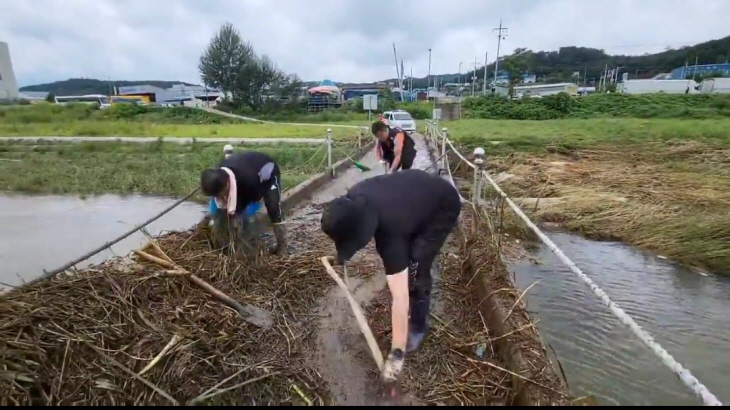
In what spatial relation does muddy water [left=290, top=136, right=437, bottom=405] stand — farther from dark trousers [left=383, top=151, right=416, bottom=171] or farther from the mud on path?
dark trousers [left=383, top=151, right=416, bottom=171]

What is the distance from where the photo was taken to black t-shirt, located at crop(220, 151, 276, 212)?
444 cm

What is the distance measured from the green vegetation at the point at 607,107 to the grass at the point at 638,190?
21.3 meters

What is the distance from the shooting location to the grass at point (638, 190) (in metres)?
6.48

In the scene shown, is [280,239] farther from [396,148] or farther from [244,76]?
[244,76]

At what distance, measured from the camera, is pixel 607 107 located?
3862cm

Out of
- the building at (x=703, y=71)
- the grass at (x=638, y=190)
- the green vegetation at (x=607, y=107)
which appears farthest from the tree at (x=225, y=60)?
the building at (x=703, y=71)

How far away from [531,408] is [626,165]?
12.1 metres

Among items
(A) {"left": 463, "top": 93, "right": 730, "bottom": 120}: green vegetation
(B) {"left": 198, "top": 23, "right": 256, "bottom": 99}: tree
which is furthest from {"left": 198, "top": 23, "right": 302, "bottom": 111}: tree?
(A) {"left": 463, "top": 93, "right": 730, "bottom": 120}: green vegetation

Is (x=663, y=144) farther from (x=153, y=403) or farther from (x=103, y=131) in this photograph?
(x=103, y=131)

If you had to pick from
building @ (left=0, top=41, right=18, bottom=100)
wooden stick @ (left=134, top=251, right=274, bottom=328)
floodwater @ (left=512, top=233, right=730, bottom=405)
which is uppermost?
building @ (left=0, top=41, right=18, bottom=100)

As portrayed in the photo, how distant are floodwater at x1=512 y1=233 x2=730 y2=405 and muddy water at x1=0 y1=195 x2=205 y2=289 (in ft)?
16.4

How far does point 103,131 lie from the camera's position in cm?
2639

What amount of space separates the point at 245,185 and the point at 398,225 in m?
2.24

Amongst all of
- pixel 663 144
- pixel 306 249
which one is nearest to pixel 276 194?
pixel 306 249
